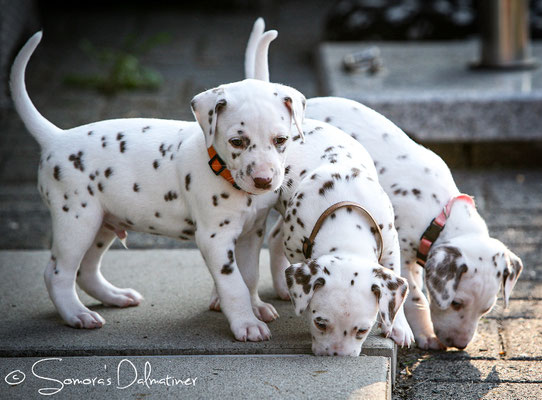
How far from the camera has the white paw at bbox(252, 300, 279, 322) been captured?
15.4 ft

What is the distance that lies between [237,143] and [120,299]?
1.41 metres

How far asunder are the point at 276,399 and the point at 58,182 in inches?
69.9

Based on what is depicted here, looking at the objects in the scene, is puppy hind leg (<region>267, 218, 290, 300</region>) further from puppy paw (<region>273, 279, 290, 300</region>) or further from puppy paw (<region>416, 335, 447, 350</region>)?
puppy paw (<region>416, 335, 447, 350</region>)

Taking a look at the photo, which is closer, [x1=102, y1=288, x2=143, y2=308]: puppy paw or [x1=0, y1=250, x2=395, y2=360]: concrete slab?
[x1=0, y1=250, x2=395, y2=360]: concrete slab

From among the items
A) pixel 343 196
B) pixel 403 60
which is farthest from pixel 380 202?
pixel 403 60

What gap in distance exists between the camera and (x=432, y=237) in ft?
15.3

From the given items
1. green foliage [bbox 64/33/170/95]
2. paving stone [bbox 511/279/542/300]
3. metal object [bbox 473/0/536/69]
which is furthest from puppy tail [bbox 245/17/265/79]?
green foliage [bbox 64/33/170/95]

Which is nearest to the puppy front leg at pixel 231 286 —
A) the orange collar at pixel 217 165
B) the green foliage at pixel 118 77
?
the orange collar at pixel 217 165

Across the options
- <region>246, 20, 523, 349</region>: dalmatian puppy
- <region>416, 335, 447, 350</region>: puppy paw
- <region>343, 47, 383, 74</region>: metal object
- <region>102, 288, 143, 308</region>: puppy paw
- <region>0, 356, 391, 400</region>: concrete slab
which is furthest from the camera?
<region>343, 47, 383, 74</region>: metal object

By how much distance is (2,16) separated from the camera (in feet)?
32.4

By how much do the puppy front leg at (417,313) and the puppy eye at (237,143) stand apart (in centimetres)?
134

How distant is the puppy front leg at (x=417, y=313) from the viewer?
189 inches

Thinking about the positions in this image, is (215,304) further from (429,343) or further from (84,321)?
(429,343)

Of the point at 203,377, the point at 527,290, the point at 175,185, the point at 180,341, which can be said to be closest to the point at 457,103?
the point at 527,290
